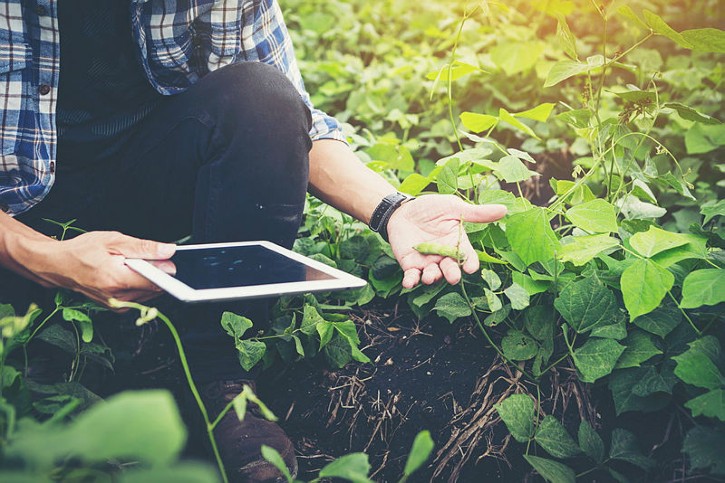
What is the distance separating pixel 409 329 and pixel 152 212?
2.53 feet

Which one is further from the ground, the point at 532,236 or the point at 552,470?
the point at 532,236

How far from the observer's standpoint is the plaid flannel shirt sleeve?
1.80m

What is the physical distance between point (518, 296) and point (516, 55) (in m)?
1.74

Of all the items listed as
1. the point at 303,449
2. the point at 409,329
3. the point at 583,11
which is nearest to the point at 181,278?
the point at 303,449

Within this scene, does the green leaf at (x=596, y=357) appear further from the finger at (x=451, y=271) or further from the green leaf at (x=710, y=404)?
the finger at (x=451, y=271)

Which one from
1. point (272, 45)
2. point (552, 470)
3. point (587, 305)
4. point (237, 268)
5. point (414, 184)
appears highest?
point (272, 45)

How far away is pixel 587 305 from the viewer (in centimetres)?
151

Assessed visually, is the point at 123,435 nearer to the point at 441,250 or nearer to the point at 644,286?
the point at 441,250

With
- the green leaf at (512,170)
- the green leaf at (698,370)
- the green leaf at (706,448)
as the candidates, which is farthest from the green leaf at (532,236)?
the green leaf at (706,448)

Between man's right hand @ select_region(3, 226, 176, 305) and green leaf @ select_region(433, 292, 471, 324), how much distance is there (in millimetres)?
679

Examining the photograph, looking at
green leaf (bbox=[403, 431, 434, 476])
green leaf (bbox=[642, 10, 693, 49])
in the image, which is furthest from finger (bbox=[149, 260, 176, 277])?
green leaf (bbox=[642, 10, 693, 49])

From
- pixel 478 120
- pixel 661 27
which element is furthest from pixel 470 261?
pixel 661 27

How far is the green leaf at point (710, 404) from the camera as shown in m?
1.24

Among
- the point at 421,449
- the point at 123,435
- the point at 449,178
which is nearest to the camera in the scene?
the point at 123,435
